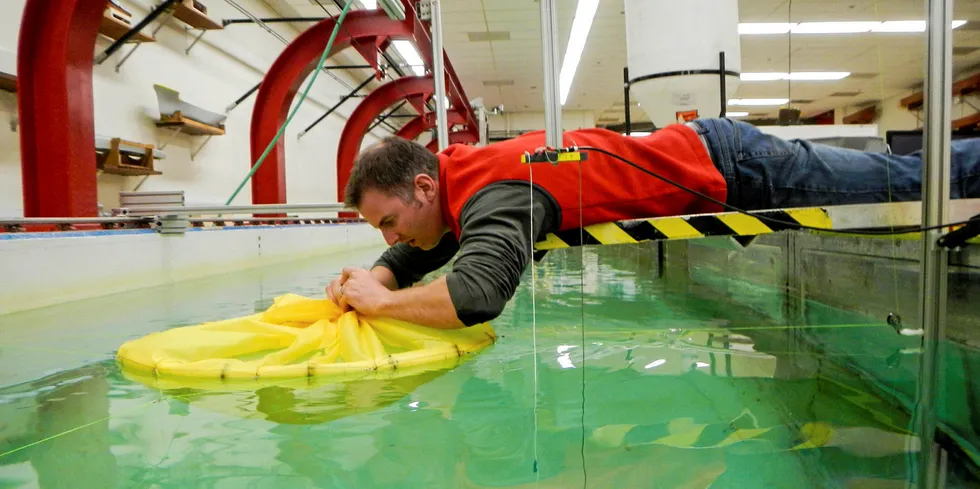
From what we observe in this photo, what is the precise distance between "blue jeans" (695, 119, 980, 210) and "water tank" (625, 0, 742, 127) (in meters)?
1.79

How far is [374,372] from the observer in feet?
4.33

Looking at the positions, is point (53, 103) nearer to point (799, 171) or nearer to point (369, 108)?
point (799, 171)

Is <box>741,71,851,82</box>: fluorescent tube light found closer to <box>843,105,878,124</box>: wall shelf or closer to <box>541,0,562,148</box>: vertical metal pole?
<box>843,105,878,124</box>: wall shelf

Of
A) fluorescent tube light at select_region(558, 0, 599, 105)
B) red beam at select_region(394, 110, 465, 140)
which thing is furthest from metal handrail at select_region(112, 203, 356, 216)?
red beam at select_region(394, 110, 465, 140)

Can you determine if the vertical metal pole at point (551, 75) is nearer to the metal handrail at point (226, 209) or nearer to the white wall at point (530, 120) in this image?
the metal handrail at point (226, 209)

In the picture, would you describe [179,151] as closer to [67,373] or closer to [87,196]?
[87,196]

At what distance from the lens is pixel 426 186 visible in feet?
4.75

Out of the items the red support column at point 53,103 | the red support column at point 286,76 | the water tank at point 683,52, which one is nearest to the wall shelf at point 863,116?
the water tank at point 683,52

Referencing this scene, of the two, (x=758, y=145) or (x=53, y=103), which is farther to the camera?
(x=53, y=103)

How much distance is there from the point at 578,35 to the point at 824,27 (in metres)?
3.69

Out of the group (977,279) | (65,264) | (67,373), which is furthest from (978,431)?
(65,264)

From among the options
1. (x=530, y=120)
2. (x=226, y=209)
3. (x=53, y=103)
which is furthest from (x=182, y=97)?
(x=530, y=120)

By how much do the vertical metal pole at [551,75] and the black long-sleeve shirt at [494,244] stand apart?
143 millimetres

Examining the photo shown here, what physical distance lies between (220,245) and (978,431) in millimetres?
4304
